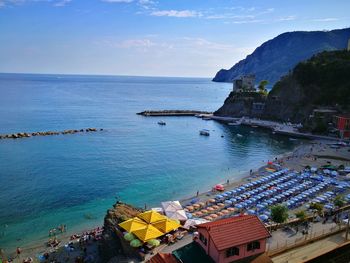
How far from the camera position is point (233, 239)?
21.3 metres

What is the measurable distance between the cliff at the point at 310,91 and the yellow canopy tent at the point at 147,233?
2924 inches

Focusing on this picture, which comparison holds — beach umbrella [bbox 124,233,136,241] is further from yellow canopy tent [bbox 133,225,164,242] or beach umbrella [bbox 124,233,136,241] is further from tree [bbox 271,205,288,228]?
tree [bbox 271,205,288,228]

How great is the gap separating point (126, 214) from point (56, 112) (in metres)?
109

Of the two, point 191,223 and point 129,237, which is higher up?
point 129,237

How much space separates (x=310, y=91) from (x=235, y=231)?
87.9 metres

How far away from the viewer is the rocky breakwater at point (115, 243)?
1083 inches

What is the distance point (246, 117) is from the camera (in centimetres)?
11812

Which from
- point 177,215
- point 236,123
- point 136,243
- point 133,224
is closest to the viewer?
point 136,243

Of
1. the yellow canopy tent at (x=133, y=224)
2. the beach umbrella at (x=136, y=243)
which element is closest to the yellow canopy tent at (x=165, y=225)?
the yellow canopy tent at (x=133, y=224)

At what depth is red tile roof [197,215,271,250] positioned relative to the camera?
21078 mm

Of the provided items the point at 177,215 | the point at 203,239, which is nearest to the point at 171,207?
the point at 177,215

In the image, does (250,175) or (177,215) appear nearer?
(177,215)

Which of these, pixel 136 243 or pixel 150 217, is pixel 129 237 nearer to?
pixel 136 243

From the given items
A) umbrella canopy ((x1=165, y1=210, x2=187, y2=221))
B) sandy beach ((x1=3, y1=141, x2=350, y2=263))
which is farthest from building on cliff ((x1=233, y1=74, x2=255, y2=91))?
umbrella canopy ((x1=165, y1=210, x2=187, y2=221))
